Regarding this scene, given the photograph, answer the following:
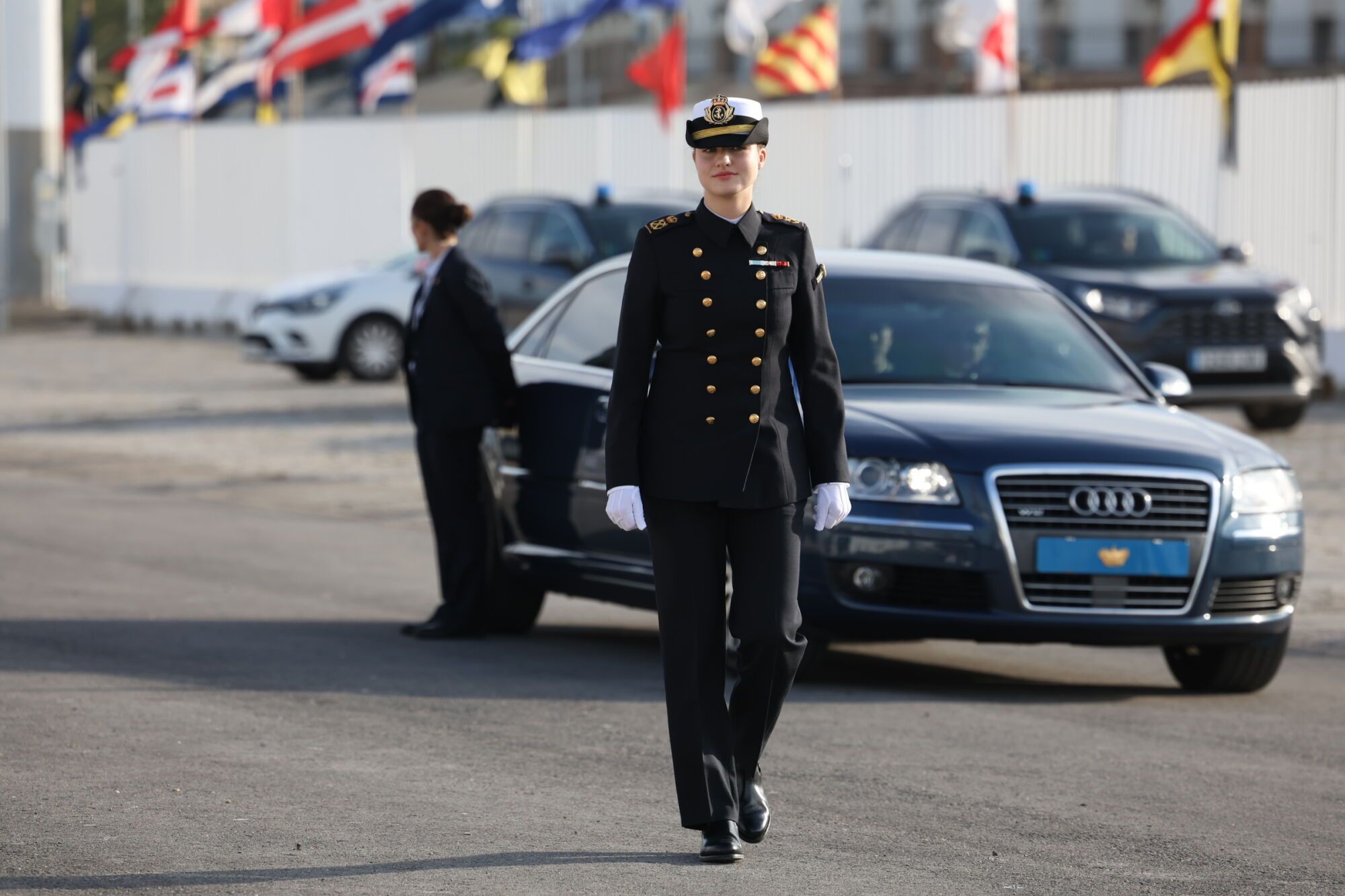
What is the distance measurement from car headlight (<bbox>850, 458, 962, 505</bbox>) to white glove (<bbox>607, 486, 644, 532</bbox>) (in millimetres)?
2514

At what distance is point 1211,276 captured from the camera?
1833 cm

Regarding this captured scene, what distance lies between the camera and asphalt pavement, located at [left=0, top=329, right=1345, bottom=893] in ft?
18.9

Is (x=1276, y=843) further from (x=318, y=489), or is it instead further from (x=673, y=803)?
(x=318, y=489)

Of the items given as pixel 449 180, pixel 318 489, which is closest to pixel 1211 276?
pixel 318 489

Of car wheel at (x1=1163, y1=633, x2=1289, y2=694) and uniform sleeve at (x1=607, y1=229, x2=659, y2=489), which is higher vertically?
uniform sleeve at (x1=607, y1=229, x2=659, y2=489)

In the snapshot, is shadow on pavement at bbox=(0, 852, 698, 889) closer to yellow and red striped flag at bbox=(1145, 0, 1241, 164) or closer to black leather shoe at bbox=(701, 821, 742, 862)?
black leather shoe at bbox=(701, 821, 742, 862)

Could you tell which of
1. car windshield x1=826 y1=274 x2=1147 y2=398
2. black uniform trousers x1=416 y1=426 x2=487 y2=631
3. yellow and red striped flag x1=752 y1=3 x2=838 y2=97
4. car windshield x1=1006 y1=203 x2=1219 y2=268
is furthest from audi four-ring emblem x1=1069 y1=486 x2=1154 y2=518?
yellow and red striped flag x1=752 y1=3 x2=838 y2=97

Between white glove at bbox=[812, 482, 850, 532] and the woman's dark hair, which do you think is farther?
the woman's dark hair

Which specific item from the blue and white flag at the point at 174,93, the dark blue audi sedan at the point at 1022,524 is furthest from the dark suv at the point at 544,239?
the blue and white flag at the point at 174,93

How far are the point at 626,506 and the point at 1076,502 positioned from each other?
9.31 ft

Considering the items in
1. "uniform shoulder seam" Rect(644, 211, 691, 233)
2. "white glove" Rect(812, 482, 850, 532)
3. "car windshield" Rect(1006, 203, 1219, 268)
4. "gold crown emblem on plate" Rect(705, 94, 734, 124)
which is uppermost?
"gold crown emblem on plate" Rect(705, 94, 734, 124)

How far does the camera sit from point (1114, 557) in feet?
27.0

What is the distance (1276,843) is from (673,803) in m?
1.53

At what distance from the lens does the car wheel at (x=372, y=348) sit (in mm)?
24922
